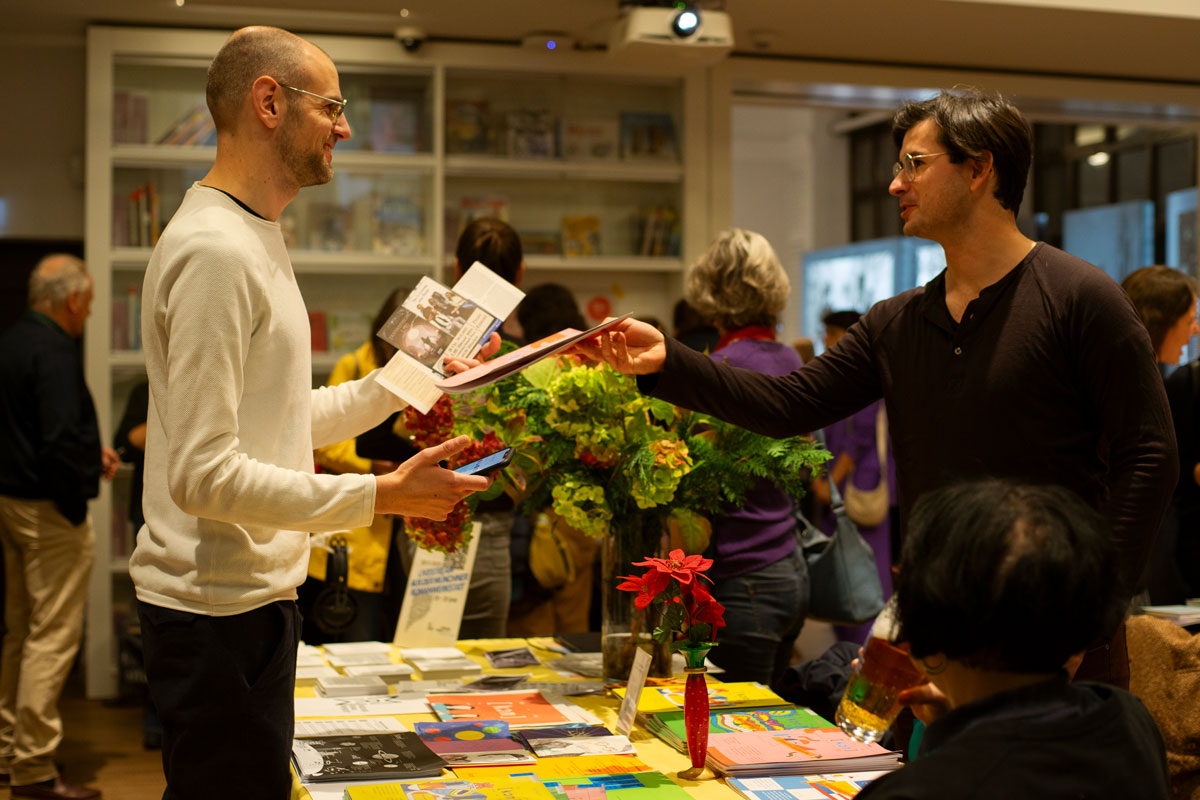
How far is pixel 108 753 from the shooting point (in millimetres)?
4582

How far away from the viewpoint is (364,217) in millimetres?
5688

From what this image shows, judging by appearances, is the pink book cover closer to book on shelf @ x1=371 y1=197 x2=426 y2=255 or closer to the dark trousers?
the dark trousers

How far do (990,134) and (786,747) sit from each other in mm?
1111

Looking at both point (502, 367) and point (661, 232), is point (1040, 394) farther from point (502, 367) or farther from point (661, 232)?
point (661, 232)

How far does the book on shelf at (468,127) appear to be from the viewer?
225 inches

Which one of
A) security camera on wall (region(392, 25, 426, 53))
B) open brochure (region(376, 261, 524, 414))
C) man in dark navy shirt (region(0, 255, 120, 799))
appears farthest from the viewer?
security camera on wall (region(392, 25, 426, 53))

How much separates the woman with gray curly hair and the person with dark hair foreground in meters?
1.66

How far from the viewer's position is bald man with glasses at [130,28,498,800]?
1571 millimetres

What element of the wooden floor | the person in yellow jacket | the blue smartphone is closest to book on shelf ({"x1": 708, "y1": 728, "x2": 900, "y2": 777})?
the blue smartphone

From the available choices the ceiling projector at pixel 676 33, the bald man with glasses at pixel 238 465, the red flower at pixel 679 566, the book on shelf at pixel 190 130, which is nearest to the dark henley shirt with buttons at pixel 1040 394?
the red flower at pixel 679 566

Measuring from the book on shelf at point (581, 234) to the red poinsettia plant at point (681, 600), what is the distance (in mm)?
4137

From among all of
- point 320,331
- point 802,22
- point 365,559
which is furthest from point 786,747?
point 320,331

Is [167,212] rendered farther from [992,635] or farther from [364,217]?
[992,635]

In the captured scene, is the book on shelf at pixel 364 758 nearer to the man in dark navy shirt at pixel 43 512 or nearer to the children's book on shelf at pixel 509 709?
the children's book on shelf at pixel 509 709
